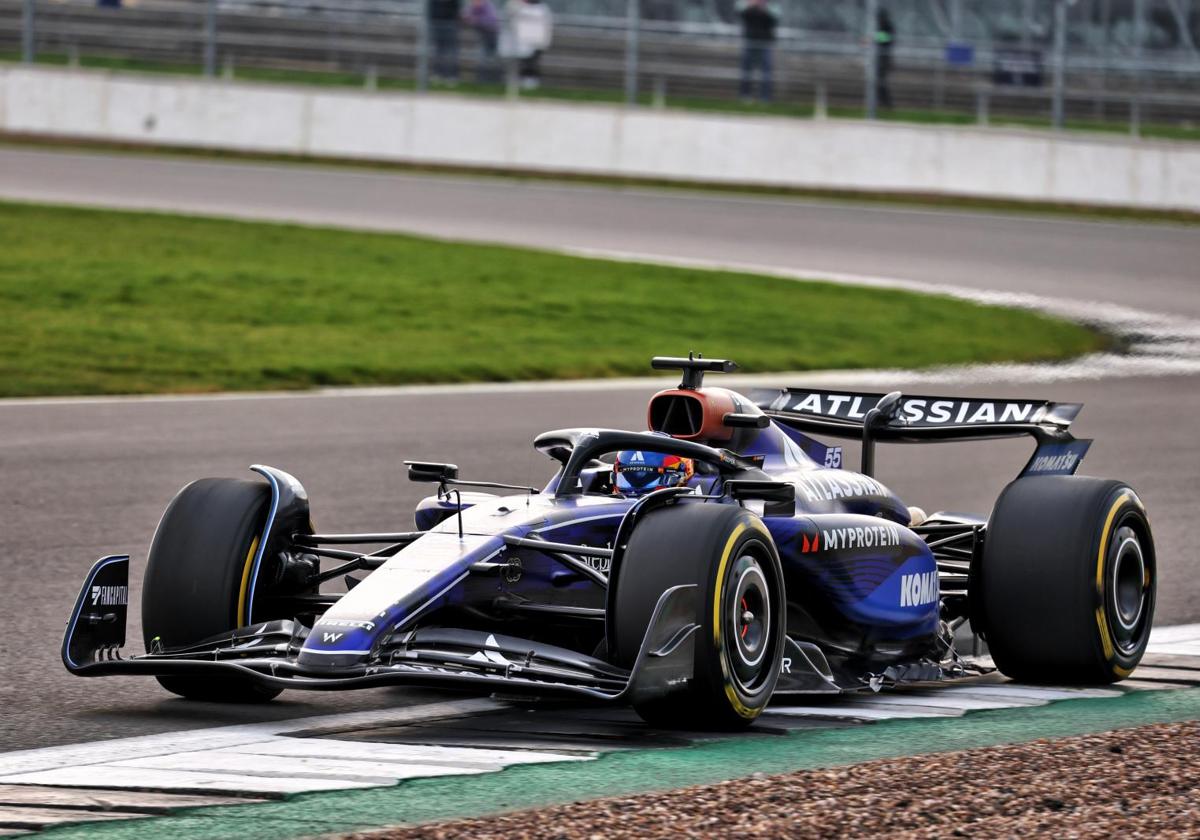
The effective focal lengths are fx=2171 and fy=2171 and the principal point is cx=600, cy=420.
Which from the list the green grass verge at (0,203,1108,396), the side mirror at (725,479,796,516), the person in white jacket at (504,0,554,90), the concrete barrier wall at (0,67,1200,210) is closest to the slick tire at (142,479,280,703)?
the side mirror at (725,479,796,516)

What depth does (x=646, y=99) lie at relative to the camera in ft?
100.0

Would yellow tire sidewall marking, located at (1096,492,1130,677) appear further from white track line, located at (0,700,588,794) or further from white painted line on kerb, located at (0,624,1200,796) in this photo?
white track line, located at (0,700,588,794)

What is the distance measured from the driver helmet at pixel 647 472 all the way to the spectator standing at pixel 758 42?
23.0 meters

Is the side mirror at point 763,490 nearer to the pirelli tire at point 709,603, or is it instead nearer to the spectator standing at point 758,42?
the pirelli tire at point 709,603

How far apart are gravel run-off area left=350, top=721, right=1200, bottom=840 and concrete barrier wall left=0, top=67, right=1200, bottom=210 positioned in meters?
22.2

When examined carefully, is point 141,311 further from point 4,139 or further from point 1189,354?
point 4,139

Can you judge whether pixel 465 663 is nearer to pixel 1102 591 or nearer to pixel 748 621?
pixel 748 621

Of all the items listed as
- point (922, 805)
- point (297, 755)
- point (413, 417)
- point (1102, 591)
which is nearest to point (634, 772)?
point (922, 805)

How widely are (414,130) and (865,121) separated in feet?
21.8

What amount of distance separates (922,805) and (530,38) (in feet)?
87.1

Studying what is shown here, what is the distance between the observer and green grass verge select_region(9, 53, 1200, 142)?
27.7 metres

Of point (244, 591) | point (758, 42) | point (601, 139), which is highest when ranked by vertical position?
point (758, 42)

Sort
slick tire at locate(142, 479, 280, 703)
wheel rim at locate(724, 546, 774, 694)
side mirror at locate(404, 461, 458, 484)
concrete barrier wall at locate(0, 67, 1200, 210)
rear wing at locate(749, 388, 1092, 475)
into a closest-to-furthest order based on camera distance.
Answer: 1. wheel rim at locate(724, 546, 774, 694)
2. slick tire at locate(142, 479, 280, 703)
3. side mirror at locate(404, 461, 458, 484)
4. rear wing at locate(749, 388, 1092, 475)
5. concrete barrier wall at locate(0, 67, 1200, 210)

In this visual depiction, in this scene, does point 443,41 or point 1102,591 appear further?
point 443,41
